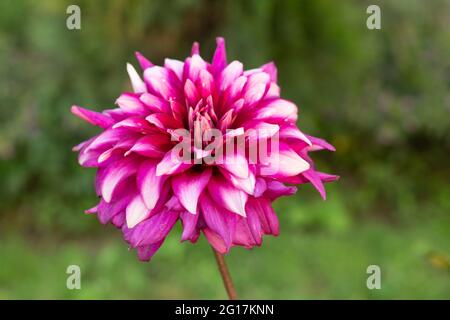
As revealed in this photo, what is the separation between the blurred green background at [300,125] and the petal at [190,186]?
4.72 ft

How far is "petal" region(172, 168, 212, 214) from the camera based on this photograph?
0.65 metres

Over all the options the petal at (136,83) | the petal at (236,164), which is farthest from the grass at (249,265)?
the petal at (236,164)

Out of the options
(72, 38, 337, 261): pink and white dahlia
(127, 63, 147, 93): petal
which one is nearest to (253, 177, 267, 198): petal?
(72, 38, 337, 261): pink and white dahlia

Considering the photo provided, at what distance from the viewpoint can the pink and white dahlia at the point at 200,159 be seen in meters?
0.67

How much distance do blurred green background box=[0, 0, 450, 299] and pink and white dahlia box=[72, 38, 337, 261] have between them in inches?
55.6

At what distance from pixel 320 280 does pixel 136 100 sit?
150cm

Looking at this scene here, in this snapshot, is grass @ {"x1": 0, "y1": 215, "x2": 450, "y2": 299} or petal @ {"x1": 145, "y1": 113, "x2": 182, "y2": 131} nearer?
petal @ {"x1": 145, "y1": 113, "x2": 182, "y2": 131}

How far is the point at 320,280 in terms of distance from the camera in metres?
2.11

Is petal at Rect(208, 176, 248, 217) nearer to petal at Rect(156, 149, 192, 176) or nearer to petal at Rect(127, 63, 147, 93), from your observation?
petal at Rect(156, 149, 192, 176)

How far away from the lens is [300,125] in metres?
2.46

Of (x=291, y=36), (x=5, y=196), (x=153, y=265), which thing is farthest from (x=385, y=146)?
(x=5, y=196)

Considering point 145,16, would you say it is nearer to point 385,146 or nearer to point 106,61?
point 106,61

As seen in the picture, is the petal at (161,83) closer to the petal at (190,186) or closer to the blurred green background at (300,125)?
the petal at (190,186)
